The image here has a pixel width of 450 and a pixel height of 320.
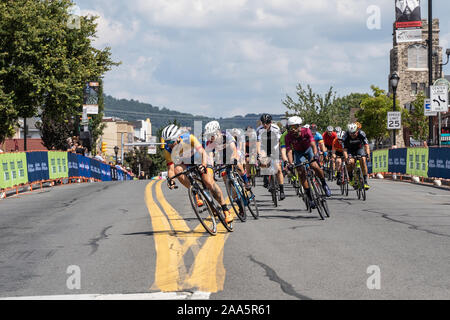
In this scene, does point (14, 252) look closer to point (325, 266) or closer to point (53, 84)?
point (325, 266)

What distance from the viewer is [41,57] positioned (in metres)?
34.3

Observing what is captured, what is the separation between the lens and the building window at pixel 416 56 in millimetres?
120062

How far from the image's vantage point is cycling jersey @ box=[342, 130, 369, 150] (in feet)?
53.5

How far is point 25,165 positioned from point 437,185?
14862mm

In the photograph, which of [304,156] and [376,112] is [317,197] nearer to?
[304,156]

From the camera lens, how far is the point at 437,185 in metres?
24.2

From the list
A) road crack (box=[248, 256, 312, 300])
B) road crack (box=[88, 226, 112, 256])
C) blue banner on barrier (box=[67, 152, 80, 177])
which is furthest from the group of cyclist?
blue banner on barrier (box=[67, 152, 80, 177])

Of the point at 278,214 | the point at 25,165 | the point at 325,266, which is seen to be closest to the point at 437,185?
the point at 278,214

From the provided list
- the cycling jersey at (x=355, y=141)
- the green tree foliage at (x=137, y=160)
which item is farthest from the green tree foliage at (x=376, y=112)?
the cycling jersey at (x=355, y=141)

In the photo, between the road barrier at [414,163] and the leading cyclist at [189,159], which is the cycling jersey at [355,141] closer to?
the leading cyclist at [189,159]

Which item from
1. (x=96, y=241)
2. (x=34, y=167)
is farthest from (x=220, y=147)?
(x=34, y=167)

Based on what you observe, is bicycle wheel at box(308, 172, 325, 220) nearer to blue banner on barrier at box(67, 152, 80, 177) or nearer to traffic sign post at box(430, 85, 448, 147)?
traffic sign post at box(430, 85, 448, 147)

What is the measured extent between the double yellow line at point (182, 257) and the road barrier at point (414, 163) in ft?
46.3

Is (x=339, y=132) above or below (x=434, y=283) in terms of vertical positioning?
above
